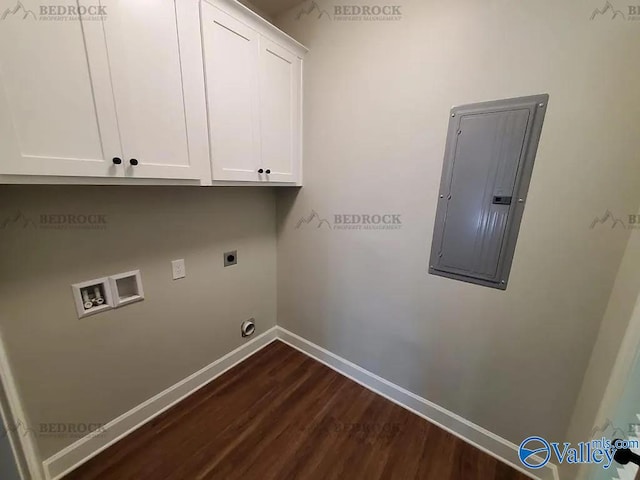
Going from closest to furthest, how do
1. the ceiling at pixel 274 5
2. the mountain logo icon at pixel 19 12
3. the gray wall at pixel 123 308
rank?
the mountain logo icon at pixel 19 12 < the gray wall at pixel 123 308 < the ceiling at pixel 274 5

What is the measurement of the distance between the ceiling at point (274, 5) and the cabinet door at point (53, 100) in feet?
3.95

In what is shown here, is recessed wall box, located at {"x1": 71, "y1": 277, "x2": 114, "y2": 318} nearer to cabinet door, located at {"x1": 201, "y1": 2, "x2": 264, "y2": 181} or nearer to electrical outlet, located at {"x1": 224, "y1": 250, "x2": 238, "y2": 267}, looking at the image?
electrical outlet, located at {"x1": 224, "y1": 250, "x2": 238, "y2": 267}

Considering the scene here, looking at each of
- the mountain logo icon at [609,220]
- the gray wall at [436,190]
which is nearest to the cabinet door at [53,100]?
the gray wall at [436,190]

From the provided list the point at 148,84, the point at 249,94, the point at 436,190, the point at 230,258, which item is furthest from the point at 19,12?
the point at 436,190

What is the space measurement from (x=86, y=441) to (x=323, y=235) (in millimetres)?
1731

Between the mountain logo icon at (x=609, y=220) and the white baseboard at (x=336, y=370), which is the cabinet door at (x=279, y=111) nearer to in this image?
the white baseboard at (x=336, y=370)

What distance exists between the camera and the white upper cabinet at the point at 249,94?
1242 mm

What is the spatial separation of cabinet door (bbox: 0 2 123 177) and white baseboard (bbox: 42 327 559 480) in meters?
1.38

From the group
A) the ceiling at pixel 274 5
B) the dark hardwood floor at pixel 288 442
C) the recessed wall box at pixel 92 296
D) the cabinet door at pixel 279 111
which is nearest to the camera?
the recessed wall box at pixel 92 296

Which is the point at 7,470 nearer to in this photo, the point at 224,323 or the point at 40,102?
the point at 224,323

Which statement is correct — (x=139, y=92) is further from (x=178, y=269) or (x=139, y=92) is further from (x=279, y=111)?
Answer: (x=178, y=269)

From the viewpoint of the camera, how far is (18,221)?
1005 millimetres

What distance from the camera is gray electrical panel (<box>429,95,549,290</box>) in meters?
1.12

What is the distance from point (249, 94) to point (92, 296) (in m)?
1.35
